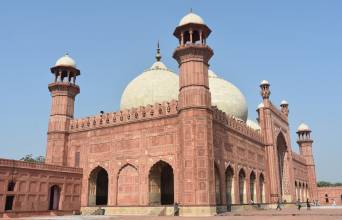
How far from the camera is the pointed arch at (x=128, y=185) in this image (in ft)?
66.8

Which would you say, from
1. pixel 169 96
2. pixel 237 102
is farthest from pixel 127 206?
pixel 237 102

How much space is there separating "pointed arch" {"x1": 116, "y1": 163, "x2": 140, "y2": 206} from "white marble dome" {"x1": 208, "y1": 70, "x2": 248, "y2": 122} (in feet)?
34.9

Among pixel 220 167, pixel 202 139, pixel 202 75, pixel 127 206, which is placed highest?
pixel 202 75

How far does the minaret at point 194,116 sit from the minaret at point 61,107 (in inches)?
340

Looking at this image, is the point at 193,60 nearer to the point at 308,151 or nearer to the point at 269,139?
the point at 269,139

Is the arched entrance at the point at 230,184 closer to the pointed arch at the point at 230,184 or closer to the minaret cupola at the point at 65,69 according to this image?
the pointed arch at the point at 230,184

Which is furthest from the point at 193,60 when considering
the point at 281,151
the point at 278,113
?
the point at 281,151

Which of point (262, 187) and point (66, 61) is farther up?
point (66, 61)

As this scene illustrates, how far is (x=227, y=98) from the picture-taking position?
29641mm

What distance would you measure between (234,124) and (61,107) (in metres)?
11.8

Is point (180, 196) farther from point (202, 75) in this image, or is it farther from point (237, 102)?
point (237, 102)

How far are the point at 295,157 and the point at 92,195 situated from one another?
79.7 ft

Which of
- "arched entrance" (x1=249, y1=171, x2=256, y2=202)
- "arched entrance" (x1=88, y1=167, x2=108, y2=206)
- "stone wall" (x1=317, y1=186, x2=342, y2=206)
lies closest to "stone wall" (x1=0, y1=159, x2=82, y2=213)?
"arched entrance" (x1=88, y1=167, x2=108, y2=206)

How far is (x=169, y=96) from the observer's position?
25.2 meters
